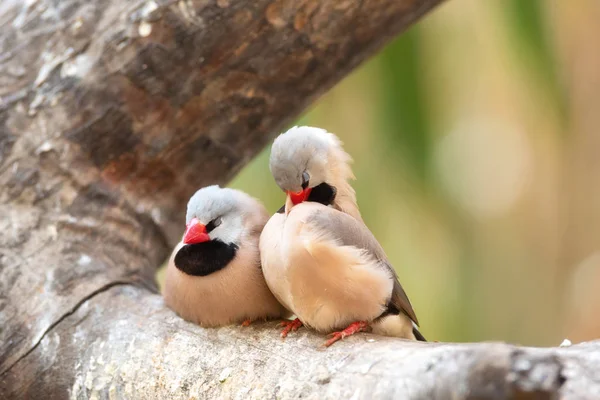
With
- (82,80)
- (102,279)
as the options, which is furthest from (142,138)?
(102,279)

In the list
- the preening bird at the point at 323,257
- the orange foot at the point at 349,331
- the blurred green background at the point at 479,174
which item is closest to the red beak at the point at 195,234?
the preening bird at the point at 323,257

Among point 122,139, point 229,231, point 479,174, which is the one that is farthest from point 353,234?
point 479,174

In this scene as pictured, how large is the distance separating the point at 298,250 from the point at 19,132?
1025 mm

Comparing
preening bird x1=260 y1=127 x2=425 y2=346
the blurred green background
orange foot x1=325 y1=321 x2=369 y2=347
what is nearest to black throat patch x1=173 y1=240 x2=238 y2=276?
preening bird x1=260 y1=127 x2=425 y2=346

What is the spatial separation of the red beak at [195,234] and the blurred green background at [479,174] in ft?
8.94

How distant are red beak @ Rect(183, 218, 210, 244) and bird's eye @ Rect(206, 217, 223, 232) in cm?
2

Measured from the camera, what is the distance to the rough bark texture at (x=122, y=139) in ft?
6.09

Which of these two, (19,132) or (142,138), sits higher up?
(19,132)

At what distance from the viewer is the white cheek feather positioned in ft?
5.80

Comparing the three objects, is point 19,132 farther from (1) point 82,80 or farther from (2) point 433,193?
(2) point 433,193

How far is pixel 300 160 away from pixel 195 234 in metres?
0.33

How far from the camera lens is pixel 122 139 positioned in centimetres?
212

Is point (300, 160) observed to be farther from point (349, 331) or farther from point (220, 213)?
point (349, 331)

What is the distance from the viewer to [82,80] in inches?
80.7
